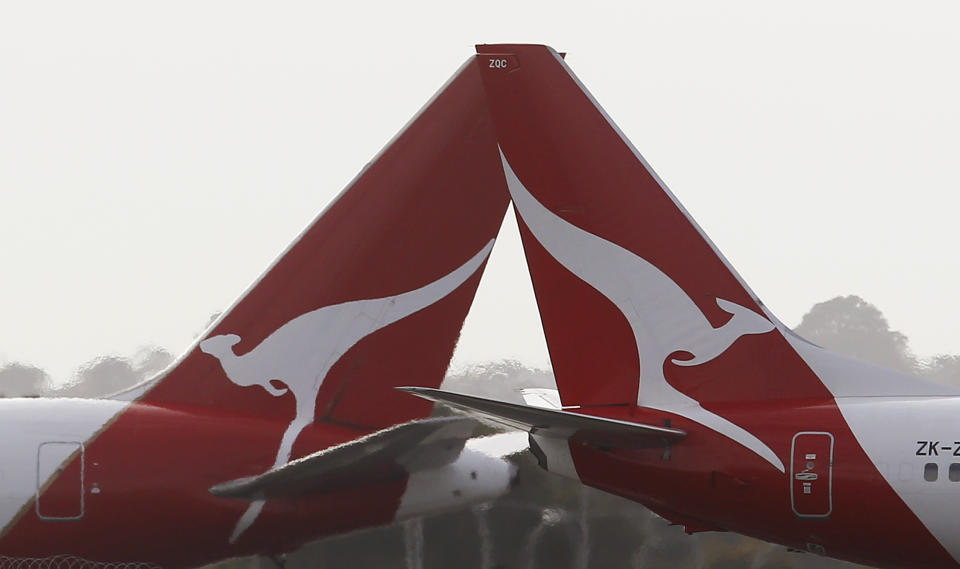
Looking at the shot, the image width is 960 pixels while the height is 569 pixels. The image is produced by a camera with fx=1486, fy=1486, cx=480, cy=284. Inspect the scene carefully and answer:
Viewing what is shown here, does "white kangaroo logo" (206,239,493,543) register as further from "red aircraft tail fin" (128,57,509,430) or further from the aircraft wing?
the aircraft wing

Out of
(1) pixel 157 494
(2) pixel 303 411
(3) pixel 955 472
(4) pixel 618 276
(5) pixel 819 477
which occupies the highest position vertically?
(4) pixel 618 276

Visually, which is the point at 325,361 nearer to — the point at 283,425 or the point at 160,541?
the point at 283,425

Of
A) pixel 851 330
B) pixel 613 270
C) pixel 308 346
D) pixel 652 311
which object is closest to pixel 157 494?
pixel 308 346

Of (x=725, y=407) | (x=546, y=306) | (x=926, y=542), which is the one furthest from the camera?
(x=546, y=306)

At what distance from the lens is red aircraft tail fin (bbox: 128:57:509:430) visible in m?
17.9

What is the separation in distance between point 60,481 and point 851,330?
19.0 metres

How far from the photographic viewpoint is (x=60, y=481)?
1730 centimetres

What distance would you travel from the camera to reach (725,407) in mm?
15992

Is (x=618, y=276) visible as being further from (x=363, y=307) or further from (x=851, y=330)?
(x=851, y=330)

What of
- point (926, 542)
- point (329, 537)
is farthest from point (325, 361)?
point (926, 542)

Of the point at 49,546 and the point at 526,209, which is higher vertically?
the point at 526,209

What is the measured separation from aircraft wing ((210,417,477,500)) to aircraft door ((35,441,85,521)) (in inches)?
61.9

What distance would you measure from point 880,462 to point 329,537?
655 cm

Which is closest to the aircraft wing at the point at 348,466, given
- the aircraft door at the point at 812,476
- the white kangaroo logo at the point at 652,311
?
the white kangaroo logo at the point at 652,311
